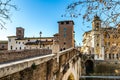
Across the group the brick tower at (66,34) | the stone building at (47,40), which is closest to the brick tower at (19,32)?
the stone building at (47,40)

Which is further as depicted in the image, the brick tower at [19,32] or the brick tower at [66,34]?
the brick tower at [19,32]

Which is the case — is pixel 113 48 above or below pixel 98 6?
below

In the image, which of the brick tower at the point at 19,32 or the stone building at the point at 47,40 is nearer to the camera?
the stone building at the point at 47,40

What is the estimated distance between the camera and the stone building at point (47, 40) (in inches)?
2446

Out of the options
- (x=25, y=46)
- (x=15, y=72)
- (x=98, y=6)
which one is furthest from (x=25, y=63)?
(x=25, y=46)

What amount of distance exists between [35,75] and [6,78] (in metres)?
2.21

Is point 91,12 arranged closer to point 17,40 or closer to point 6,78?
point 6,78

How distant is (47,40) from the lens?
77.8 m

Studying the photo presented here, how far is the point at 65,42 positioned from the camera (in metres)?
62.7

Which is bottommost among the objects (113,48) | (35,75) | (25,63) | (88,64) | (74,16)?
(88,64)

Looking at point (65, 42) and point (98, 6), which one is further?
point (65, 42)

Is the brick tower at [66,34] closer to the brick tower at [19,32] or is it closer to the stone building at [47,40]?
the stone building at [47,40]

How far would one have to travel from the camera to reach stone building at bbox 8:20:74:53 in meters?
62.1

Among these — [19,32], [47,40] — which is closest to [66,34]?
[47,40]
